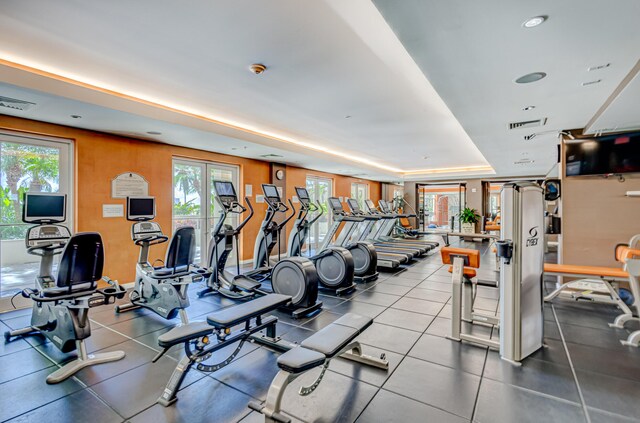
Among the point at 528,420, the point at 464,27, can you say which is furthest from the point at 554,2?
the point at 528,420

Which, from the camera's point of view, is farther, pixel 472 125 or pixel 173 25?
pixel 472 125

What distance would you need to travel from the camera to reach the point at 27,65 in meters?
3.11

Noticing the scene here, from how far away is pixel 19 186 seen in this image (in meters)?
4.11

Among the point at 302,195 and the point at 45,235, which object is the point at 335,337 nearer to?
the point at 45,235

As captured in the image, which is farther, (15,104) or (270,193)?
(270,193)

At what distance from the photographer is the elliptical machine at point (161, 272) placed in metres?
3.48

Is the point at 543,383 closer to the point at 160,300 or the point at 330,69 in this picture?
the point at 330,69

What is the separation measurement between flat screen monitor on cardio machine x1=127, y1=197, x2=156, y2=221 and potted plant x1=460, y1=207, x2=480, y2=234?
11.2m

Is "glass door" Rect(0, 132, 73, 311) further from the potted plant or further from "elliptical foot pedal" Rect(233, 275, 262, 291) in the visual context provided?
the potted plant

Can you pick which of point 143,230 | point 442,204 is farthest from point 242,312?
point 442,204

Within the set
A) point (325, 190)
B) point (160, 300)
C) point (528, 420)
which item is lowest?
point (528, 420)

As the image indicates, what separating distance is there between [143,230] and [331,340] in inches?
127

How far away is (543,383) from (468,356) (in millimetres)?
556

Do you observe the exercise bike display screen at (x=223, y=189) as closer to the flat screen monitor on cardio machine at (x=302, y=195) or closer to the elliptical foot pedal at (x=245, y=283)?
the elliptical foot pedal at (x=245, y=283)
